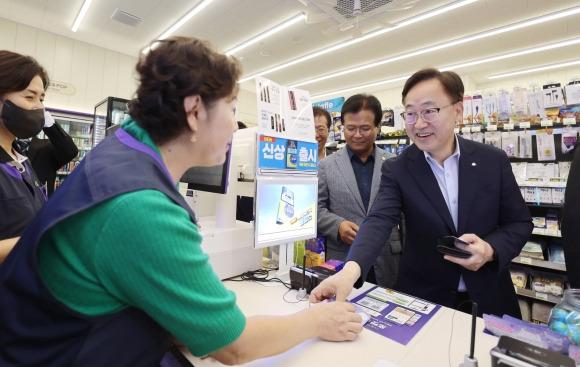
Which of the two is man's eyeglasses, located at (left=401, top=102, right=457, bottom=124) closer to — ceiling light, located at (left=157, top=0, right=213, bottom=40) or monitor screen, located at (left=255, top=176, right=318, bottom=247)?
monitor screen, located at (left=255, top=176, right=318, bottom=247)

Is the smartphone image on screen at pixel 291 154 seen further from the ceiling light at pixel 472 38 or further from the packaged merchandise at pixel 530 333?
the ceiling light at pixel 472 38

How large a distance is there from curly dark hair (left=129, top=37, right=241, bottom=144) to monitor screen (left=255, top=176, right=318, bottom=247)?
73 cm

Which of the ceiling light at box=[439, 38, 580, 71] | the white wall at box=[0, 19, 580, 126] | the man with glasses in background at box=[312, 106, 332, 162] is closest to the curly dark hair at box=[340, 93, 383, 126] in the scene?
the man with glasses in background at box=[312, 106, 332, 162]

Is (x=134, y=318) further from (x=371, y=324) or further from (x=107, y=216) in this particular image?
(x=371, y=324)

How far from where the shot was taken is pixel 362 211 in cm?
215

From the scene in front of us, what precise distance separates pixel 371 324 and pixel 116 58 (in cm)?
936

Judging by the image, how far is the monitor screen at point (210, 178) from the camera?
1.56 metres

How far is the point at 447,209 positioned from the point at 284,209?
0.85 meters

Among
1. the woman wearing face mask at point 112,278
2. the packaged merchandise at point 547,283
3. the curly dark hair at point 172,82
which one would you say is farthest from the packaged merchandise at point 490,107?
the woman wearing face mask at point 112,278

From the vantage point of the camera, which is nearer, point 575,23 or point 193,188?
point 193,188

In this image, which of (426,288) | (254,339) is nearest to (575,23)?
(426,288)

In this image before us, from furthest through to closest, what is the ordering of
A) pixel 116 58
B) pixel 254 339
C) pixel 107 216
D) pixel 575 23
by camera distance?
pixel 116 58
pixel 575 23
pixel 254 339
pixel 107 216

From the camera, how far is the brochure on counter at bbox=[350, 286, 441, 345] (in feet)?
3.62

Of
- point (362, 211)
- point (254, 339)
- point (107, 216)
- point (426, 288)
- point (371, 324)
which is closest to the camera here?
point (107, 216)
